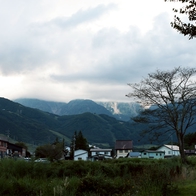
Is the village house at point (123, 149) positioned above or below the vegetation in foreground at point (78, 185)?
above

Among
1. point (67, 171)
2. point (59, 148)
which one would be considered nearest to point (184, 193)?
point (67, 171)

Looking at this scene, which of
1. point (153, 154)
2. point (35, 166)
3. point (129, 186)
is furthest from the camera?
point (153, 154)

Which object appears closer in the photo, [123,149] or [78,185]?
[78,185]

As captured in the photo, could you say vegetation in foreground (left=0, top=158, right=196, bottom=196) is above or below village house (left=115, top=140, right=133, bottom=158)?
below

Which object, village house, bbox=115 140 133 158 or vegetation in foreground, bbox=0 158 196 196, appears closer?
vegetation in foreground, bbox=0 158 196 196

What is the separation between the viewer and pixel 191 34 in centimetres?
1051

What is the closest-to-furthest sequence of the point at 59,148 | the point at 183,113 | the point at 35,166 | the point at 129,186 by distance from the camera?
the point at 129,186, the point at 35,166, the point at 183,113, the point at 59,148

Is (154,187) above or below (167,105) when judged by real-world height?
below

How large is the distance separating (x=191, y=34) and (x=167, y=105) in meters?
25.4

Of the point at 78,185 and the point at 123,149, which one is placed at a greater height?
the point at 123,149

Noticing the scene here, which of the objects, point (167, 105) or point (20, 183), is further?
point (167, 105)

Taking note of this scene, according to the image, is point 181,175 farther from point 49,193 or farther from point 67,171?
point 49,193

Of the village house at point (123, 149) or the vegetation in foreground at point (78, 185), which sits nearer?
the vegetation in foreground at point (78, 185)

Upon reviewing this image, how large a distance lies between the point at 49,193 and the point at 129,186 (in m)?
2.95
